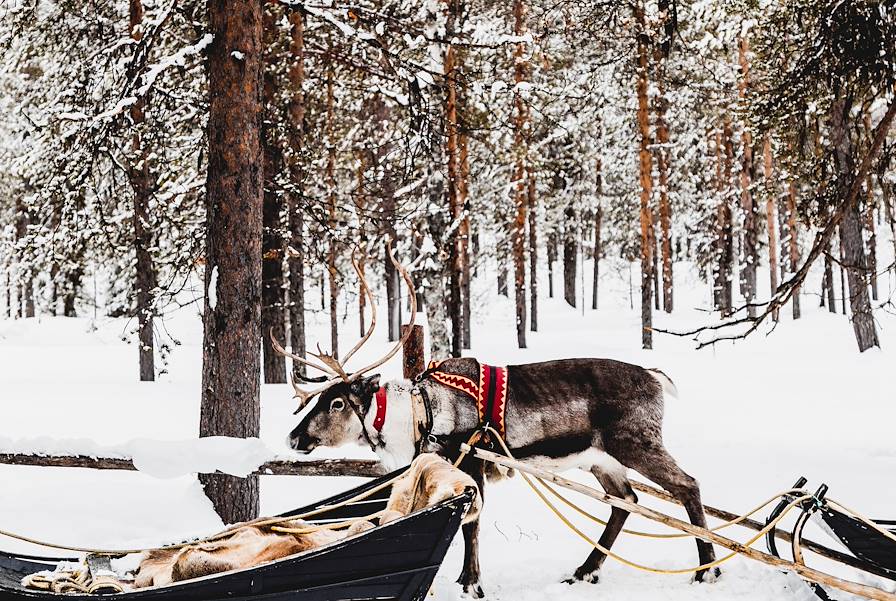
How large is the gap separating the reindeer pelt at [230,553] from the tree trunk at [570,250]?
95.6 ft

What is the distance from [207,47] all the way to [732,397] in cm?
1138

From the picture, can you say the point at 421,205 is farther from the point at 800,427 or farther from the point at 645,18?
the point at 645,18

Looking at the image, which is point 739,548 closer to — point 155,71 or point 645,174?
point 155,71

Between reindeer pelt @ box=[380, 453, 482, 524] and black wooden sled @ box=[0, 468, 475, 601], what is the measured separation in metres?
0.10

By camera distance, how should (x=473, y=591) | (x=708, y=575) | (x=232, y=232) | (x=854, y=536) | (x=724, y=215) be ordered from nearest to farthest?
(x=854, y=536)
(x=473, y=591)
(x=708, y=575)
(x=232, y=232)
(x=724, y=215)

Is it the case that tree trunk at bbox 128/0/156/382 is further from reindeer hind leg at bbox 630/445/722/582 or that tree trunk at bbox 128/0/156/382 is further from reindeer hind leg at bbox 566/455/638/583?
reindeer hind leg at bbox 630/445/722/582

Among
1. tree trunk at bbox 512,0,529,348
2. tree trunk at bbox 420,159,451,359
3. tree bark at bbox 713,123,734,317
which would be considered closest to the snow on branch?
tree trunk at bbox 420,159,451,359

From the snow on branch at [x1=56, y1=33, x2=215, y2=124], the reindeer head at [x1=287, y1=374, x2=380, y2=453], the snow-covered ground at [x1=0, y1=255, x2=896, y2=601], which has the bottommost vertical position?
the snow-covered ground at [x1=0, y1=255, x2=896, y2=601]

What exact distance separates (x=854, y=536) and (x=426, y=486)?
261 centimetres

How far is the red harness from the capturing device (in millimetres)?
5117

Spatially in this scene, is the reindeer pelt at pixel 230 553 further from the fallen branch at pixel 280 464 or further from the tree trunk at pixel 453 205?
the tree trunk at pixel 453 205

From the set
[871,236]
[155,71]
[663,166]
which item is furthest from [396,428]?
[871,236]

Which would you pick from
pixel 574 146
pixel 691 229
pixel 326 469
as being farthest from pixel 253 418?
pixel 691 229

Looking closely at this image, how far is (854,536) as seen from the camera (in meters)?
4.39
